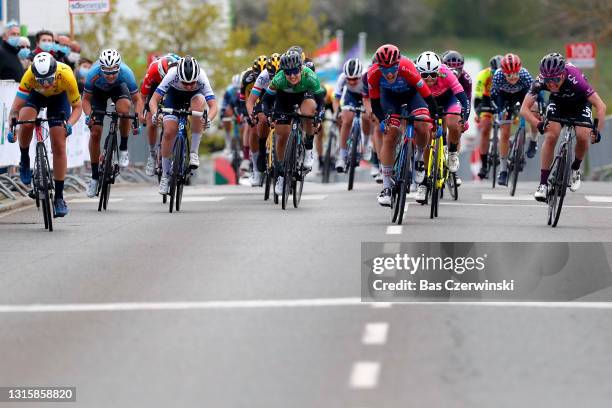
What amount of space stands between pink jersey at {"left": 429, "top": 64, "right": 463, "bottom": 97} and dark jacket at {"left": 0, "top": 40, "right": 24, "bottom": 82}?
6901 millimetres

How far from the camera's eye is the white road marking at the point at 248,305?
1186cm

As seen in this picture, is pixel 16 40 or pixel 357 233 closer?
pixel 357 233

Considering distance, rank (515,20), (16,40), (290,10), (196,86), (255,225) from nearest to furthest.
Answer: (255,225), (196,86), (16,40), (290,10), (515,20)

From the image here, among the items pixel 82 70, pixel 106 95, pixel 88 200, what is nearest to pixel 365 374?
pixel 106 95

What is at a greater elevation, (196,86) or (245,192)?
(196,86)

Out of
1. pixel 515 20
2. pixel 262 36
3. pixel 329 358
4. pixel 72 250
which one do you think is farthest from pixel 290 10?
pixel 329 358

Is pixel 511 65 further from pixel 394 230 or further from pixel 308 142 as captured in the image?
pixel 394 230

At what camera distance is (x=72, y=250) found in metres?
15.7

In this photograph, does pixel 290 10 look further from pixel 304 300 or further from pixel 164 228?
pixel 304 300

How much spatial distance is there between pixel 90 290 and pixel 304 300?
179cm

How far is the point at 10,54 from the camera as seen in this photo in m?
23.8

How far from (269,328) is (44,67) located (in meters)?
6.83

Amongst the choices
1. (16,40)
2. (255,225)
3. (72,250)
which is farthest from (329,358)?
(16,40)

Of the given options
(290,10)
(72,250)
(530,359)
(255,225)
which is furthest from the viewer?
(290,10)
